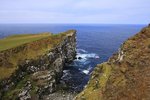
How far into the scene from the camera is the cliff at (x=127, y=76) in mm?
37062

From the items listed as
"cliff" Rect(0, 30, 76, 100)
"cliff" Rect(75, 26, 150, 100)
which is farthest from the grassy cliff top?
"cliff" Rect(75, 26, 150, 100)

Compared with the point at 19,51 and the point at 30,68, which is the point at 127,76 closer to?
the point at 30,68

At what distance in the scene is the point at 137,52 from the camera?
42.6 meters

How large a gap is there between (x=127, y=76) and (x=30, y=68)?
41.6 meters

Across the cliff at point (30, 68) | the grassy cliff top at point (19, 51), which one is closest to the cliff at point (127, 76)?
the cliff at point (30, 68)

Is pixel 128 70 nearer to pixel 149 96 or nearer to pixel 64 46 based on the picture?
pixel 149 96

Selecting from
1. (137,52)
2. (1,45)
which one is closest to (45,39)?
(1,45)

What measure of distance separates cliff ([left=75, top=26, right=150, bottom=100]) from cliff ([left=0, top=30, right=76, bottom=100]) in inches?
1055

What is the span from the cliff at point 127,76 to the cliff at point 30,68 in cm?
2681

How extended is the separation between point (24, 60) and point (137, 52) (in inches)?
1632

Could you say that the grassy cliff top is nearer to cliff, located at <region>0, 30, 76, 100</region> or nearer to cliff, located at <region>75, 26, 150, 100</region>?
cliff, located at <region>0, 30, 76, 100</region>

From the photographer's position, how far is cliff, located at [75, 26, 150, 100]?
1459 inches

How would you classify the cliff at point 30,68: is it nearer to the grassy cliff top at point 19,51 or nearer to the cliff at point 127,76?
the grassy cliff top at point 19,51

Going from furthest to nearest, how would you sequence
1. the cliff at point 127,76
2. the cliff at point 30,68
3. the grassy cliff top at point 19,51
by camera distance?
the grassy cliff top at point 19,51 < the cliff at point 30,68 < the cliff at point 127,76
